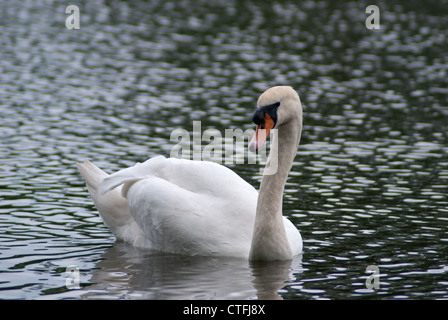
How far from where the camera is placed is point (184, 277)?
32.2ft

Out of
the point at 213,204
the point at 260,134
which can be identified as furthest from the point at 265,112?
the point at 213,204

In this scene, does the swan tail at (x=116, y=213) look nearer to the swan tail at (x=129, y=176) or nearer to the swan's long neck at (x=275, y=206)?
the swan tail at (x=129, y=176)

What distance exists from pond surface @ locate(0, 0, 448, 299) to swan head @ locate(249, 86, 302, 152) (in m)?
1.75

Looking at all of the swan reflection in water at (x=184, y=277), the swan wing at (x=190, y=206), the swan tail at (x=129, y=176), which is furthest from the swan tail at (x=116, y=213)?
the swan reflection in water at (x=184, y=277)

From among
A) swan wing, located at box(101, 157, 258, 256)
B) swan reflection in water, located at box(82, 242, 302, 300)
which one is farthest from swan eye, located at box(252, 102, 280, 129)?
swan reflection in water, located at box(82, 242, 302, 300)

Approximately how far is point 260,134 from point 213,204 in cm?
145

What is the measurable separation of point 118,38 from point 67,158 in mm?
14533

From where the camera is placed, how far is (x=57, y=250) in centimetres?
1072

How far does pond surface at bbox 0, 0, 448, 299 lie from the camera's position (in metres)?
9.93

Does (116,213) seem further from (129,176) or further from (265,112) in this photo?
(265,112)

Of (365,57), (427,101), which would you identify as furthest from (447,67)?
(427,101)

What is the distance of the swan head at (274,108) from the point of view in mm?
9609

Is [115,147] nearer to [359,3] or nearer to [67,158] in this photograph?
[67,158]
